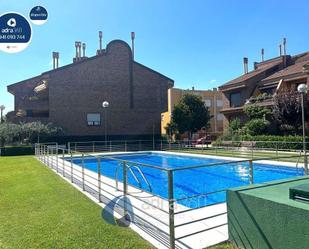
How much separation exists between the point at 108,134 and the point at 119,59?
28.6ft

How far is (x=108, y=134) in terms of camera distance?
33594mm

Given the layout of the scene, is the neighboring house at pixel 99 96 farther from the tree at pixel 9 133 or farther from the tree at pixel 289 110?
the tree at pixel 289 110

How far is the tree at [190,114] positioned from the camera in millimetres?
31641

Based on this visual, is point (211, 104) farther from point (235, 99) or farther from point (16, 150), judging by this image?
point (16, 150)

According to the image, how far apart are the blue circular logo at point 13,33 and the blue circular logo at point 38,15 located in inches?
23.8

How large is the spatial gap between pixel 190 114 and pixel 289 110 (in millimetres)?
10822

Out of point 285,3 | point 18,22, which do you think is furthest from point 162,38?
point 18,22

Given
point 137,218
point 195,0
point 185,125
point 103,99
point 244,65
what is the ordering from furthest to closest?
point 244,65
point 103,99
point 185,125
point 195,0
point 137,218

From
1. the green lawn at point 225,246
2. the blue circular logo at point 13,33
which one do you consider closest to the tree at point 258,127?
the blue circular logo at point 13,33

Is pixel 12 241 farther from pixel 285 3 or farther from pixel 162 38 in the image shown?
pixel 162 38

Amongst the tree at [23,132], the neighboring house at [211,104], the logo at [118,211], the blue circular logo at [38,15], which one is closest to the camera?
the logo at [118,211]

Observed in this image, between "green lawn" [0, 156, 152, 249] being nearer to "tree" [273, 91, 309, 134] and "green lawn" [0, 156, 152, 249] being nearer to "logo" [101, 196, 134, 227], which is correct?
"logo" [101, 196, 134, 227]

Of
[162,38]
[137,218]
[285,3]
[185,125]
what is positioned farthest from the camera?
[185,125]

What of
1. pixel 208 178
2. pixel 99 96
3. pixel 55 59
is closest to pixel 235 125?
pixel 99 96
